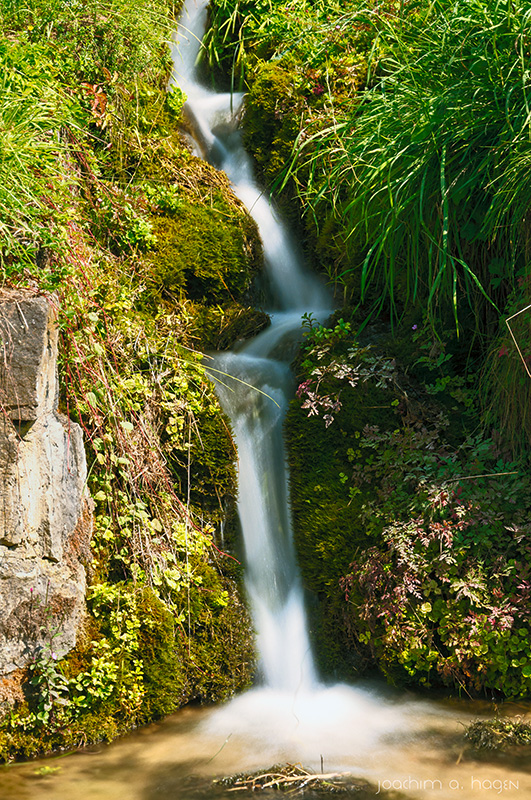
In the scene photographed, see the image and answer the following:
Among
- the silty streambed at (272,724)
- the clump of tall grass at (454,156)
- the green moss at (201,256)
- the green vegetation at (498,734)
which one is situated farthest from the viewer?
the green moss at (201,256)

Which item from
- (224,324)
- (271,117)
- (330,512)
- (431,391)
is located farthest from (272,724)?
(271,117)

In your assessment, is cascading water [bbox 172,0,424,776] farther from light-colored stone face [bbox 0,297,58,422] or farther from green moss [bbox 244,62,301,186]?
light-colored stone face [bbox 0,297,58,422]

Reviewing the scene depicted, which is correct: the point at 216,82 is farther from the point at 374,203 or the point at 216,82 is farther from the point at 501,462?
the point at 501,462

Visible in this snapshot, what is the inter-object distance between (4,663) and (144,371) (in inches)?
64.3

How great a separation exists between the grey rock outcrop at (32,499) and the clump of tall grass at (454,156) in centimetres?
173

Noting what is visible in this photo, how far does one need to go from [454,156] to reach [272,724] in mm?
2950

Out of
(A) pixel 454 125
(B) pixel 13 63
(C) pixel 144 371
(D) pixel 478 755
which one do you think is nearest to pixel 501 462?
(D) pixel 478 755

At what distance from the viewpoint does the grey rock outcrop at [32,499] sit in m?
3.05

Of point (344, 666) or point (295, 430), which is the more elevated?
point (295, 430)

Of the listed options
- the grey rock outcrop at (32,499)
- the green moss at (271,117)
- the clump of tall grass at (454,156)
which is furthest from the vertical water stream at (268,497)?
the green moss at (271,117)

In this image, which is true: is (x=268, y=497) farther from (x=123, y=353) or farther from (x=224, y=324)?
(x=224, y=324)

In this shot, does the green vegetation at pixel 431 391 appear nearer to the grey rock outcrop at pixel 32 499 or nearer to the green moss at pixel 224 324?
the green moss at pixel 224 324

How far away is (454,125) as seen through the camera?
3.46m

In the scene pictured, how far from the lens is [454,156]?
3.52 meters
